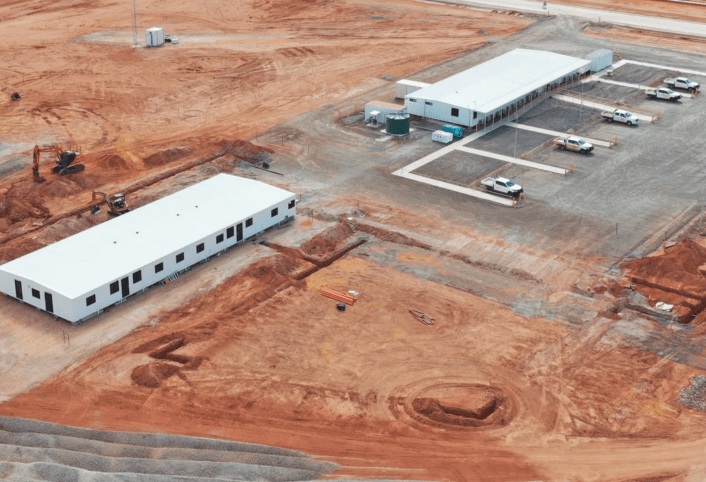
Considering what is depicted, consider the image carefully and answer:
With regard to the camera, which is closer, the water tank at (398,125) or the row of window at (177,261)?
the row of window at (177,261)

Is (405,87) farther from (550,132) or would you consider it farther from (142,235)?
(142,235)

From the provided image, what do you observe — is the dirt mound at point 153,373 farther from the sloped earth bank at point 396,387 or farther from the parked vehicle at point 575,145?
the parked vehicle at point 575,145

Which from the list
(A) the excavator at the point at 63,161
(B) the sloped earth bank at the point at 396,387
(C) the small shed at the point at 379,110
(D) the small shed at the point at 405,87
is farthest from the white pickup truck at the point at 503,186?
Answer: (A) the excavator at the point at 63,161

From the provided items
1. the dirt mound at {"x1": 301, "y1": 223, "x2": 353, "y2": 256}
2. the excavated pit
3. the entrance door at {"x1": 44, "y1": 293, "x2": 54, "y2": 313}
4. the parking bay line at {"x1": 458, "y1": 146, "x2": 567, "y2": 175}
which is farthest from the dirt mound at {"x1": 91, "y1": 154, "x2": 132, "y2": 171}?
the excavated pit

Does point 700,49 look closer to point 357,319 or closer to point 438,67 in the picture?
point 438,67

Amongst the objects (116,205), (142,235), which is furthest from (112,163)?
(142,235)

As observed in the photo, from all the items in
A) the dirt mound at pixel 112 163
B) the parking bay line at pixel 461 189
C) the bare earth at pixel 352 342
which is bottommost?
the bare earth at pixel 352 342

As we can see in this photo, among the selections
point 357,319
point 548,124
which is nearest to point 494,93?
point 548,124
